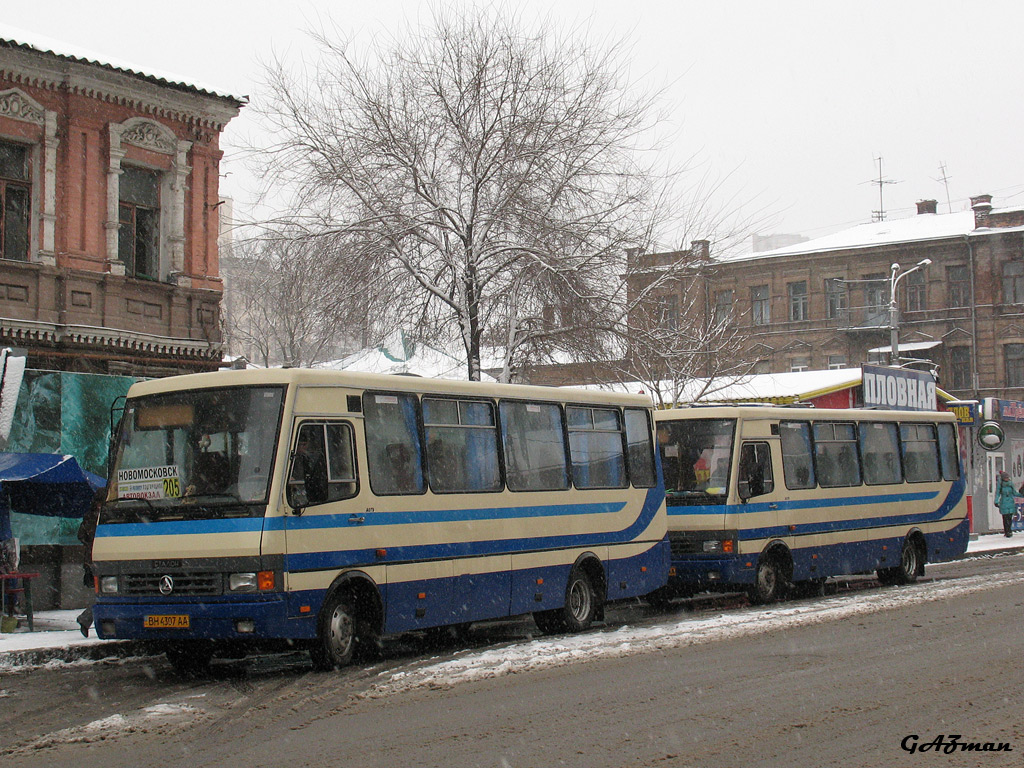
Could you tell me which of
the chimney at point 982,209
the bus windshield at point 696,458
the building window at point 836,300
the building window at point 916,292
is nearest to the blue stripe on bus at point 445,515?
the bus windshield at point 696,458

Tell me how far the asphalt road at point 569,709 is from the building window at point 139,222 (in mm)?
9294

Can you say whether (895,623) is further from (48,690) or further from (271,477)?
(48,690)

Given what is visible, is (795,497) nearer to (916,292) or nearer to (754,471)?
(754,471)

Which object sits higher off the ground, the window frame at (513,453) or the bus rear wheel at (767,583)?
the window frame at (513,453)

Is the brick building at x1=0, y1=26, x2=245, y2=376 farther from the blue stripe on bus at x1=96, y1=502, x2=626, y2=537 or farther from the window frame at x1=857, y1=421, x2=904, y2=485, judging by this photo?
the window frame at x1=857, y1=421, x2=904, y2=485

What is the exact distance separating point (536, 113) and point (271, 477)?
41.1 ft

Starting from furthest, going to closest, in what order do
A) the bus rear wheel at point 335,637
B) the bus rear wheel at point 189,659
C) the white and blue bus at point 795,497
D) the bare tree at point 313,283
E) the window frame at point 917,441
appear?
the window frame at point 917,441
the bare tree at point 313,283
the white and blue bus at point 795,497
the bus rear wheel at point 189,659
the bus rear wheel at point 335,637

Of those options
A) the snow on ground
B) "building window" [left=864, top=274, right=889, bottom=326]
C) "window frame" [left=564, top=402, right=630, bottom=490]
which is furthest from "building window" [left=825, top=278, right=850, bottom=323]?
"window frame" [left=564, top=402, right=630, bottom=490]

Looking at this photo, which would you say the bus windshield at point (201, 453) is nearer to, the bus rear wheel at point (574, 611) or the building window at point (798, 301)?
the bus rear wheel at point (574, 611)

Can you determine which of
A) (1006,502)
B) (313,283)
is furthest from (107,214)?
(1006,502)

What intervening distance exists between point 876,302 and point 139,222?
158ft

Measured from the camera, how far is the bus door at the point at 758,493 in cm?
1712

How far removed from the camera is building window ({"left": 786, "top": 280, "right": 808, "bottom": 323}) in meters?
63.7

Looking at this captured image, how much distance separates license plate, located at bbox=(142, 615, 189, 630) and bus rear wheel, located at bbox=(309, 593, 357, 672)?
45.7 inches
